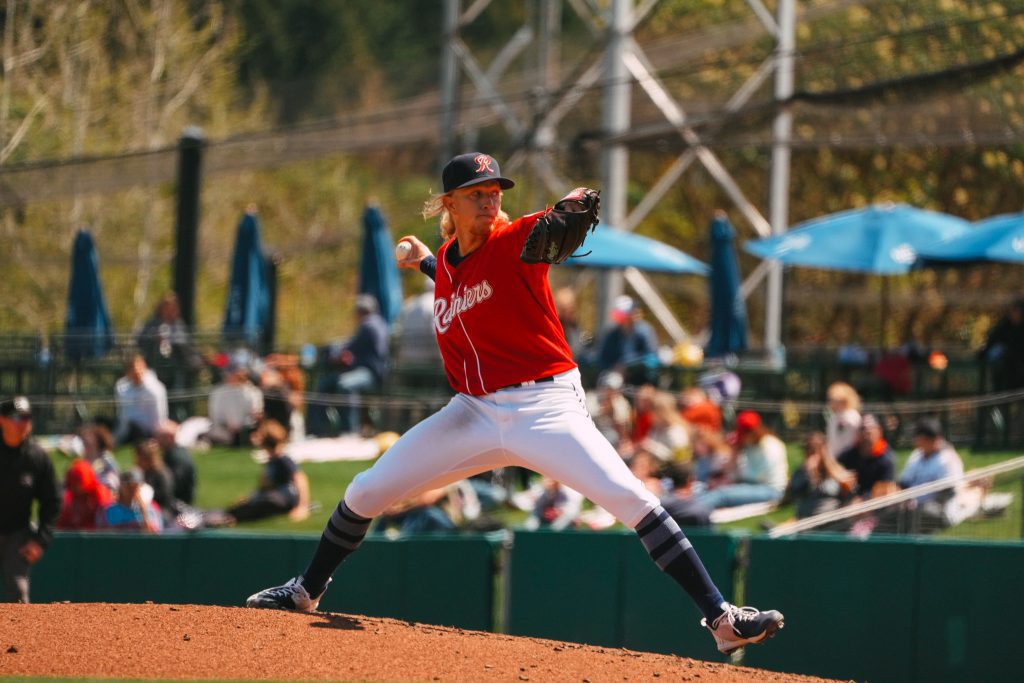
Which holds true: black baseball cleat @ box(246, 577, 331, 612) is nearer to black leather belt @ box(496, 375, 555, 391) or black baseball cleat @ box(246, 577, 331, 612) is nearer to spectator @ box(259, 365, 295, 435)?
black leather belt @ box(496, 375, 555, 391)

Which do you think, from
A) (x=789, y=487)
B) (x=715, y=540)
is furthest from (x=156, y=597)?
(x=789, y=487)

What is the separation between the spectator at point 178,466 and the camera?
13414 mm

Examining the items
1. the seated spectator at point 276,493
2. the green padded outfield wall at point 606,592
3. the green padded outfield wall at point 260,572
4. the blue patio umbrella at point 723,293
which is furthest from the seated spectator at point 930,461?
the seated spectator at point 276,493

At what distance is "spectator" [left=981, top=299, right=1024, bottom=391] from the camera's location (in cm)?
1411

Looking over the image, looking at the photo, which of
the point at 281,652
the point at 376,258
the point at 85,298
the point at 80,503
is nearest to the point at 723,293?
the point at 376,258

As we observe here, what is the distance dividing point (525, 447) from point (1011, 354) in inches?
361

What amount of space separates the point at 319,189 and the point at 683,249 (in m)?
10.7

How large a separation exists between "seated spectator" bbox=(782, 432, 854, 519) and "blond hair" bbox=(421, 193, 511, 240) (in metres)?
6.36

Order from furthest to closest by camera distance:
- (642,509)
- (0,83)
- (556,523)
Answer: (0,83) → (556,523) → (642,509)

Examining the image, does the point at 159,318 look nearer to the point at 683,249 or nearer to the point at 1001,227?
the point at 1001,227

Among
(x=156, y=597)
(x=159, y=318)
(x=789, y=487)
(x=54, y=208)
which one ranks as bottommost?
(x=156, y=597)

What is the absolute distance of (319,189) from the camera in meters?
39.6

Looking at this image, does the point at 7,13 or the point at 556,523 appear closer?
the point at 556,523

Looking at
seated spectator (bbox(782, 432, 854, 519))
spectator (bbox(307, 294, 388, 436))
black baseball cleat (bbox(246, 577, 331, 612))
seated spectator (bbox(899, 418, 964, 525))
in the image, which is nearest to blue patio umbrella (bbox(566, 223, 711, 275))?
spectator (bbox(307, 294, 388, 436))
